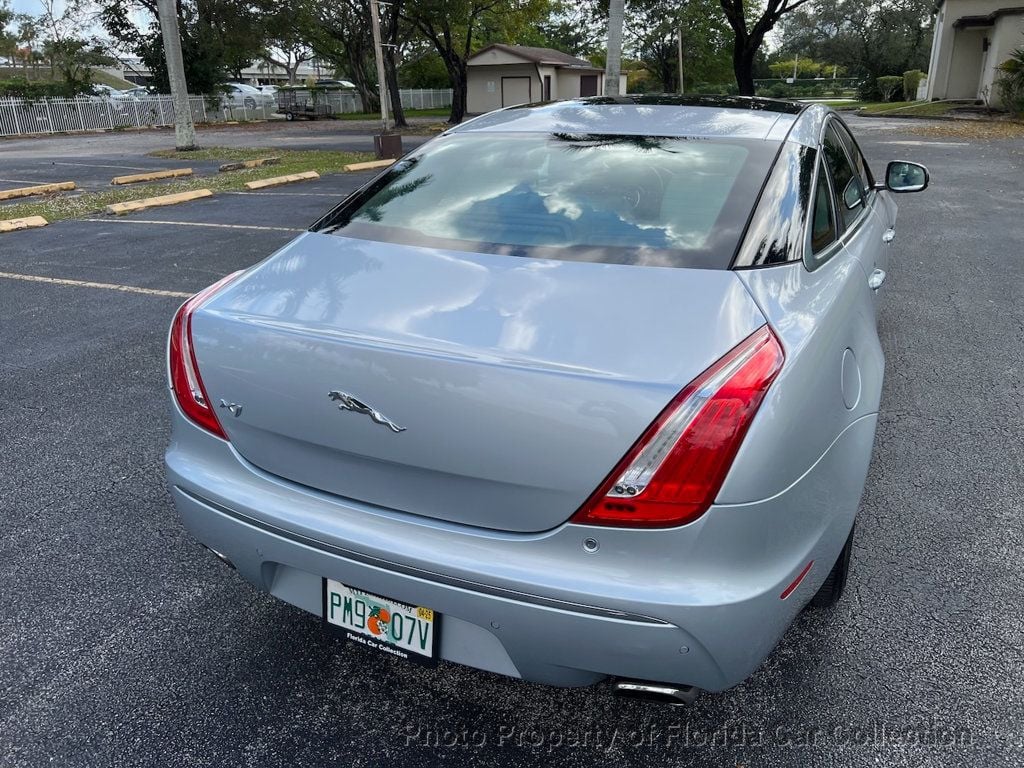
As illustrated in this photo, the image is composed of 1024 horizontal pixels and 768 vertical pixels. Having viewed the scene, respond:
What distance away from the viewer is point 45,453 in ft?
12.0

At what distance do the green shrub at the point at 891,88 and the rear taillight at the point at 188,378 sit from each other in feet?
153

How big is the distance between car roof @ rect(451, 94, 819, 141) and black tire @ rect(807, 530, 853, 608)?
139 cm

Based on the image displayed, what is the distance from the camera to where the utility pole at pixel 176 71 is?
58.1ft

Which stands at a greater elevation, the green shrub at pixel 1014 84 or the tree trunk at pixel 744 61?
the tree trunk at pixel 744 61

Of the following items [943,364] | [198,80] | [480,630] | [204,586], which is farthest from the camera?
[198,80]

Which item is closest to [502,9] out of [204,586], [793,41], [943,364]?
[943,364]

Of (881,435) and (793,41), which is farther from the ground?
(793,41)

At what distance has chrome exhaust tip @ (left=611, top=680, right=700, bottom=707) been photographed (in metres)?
1.73

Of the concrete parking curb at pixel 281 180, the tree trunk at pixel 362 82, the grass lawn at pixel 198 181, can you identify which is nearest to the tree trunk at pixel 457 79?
the tree trunk at pixel 362 82

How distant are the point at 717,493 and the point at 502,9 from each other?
109ft

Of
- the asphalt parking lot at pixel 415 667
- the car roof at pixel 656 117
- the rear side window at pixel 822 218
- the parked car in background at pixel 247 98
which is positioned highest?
the parked car in background at pixel 247 98

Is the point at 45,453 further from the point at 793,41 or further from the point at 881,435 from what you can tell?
the point at 793,41

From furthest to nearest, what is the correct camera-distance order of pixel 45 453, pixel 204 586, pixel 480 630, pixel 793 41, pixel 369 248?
1. pixel 793 41
2. pixel 45 453
3. pixel 204 586
4. pixel 369 248
5. pixel 480 630

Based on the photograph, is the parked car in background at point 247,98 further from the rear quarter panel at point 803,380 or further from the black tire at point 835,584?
the black tire at point 835,584
